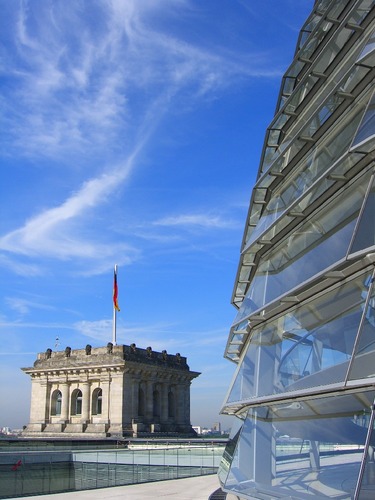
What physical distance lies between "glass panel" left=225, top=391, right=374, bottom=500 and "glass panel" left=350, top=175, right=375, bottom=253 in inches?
69.7

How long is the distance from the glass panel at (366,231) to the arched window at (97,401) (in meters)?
58.1

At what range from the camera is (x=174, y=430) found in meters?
64.8

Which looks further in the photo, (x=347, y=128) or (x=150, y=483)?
(x=150, y=483)

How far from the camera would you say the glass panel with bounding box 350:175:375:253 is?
677 centimetres

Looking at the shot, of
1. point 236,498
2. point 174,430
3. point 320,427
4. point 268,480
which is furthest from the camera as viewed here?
point 174,430

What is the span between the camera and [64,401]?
6325 cm

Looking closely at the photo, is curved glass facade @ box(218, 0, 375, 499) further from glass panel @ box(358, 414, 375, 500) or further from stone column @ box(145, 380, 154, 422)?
stone column @ box(145, 380, 154, 422)

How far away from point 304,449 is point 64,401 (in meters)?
60.0

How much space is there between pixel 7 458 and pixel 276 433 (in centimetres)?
2133

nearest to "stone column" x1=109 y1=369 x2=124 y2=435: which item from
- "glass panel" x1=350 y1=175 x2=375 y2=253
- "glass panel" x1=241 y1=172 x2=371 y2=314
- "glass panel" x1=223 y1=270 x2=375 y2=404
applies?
"glass panel" x1=241 y1=172 x2=371 y2=314

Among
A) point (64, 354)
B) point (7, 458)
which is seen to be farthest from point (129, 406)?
point (7, 458)

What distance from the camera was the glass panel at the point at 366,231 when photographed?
677 cm

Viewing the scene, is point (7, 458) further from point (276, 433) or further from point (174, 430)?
point (174, 430)

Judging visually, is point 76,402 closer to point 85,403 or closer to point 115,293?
point 85,403
